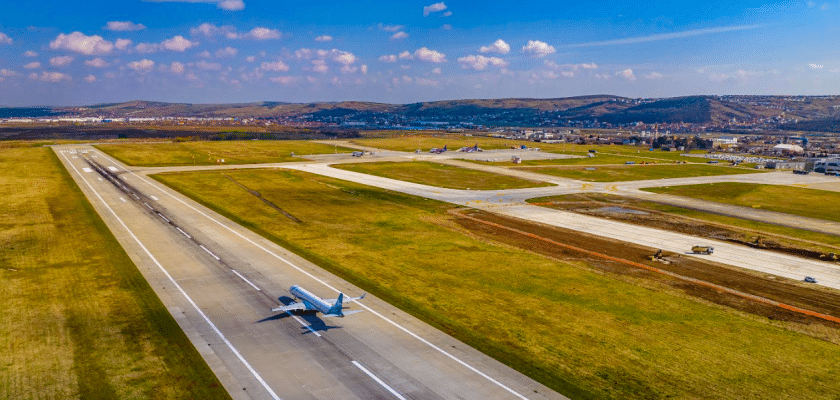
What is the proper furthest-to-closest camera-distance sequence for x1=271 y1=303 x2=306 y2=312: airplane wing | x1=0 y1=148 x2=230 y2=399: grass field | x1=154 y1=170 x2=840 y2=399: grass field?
x1=271 y1=303 x2=306 y2=312: airplane wing
x1=154 y1=170 x2=840 y2=399: grass field
x1=0 y1=148 x2=230 y2=399: grass field

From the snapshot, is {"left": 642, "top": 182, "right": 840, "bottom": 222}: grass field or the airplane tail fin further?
{"left": 642, "top": 182, "right": 840, "bottom": 222}: grass field

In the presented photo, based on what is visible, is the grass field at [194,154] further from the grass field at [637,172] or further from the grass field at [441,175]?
the grass field at [637,172]

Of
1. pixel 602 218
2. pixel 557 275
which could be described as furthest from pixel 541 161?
pixel 557 275

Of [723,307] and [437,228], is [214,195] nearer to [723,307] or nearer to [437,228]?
[437,228]

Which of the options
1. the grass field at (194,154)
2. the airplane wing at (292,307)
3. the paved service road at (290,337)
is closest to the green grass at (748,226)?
the paved service road at (290,337)

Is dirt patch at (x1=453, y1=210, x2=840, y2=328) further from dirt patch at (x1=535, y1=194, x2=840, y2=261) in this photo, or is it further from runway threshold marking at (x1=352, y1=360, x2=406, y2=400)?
runway threshold marking at (x1=352, y1=360, x2=406, y2=400)

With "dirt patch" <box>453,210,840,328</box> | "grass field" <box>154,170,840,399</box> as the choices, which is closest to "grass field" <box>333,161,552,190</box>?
"dirt patch" <box>453,210,840,328</box>
